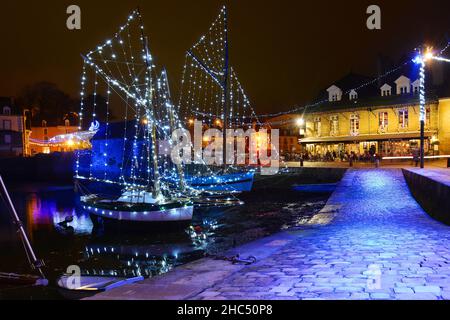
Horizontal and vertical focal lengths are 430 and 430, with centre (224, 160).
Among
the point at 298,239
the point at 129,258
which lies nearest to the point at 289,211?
the point at 129,258

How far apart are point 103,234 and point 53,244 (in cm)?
242

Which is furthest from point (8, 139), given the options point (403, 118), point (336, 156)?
point (403, 118)

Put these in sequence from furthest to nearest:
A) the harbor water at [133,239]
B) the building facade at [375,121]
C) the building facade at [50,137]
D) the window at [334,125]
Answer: the building facade at [50,137] < the window at [334,125] < the building facade at [375,121] < the harbor water at [133,239]

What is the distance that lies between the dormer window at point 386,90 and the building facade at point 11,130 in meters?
57.2

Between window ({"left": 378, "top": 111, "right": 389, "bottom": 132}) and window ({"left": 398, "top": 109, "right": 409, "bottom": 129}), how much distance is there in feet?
4.37

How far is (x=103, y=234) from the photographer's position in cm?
2167

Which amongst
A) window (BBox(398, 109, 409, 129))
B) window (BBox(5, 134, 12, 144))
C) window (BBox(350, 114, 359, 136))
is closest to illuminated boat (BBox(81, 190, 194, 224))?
window (BBox(398, 109, 409, 129))

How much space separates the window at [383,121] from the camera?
4403cm

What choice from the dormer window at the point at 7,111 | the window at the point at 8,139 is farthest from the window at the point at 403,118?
the dormer window at the point at 7,111

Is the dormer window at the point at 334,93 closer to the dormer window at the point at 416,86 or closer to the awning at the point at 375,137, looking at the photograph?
the awning at the point at 375,137

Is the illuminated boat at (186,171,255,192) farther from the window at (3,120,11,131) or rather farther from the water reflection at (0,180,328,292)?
the window at (3,120,11,131)

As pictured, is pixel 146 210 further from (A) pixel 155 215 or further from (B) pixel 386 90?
(B) pixel 386 90

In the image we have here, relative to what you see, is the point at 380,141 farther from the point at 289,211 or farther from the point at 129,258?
the point at 129,258

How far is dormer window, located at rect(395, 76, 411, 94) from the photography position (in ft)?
143
